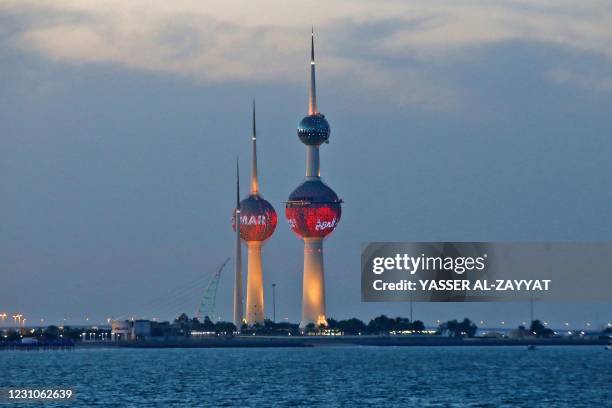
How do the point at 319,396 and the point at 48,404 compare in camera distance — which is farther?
the point at 319,396

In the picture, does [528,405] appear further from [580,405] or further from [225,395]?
[225,395]

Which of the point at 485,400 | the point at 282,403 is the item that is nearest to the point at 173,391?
the point at 282,403

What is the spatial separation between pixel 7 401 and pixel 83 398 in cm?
1203

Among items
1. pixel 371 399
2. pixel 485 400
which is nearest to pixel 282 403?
pixel 371 399

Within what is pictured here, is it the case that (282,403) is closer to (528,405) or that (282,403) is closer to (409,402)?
(409,402)

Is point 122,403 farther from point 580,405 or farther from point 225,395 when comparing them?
point 580,405

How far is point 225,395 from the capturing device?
187750 mm

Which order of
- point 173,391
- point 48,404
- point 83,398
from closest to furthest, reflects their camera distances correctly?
A: point 48,404
point 83,398
point 173,391

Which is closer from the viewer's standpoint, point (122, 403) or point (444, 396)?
point (122, 403)

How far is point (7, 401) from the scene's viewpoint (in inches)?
6821

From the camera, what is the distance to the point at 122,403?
573 ft

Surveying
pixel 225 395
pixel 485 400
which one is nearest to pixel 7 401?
pixel 225 395

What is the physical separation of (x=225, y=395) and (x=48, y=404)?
981 inches

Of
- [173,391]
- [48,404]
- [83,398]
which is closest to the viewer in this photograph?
[48,404]
